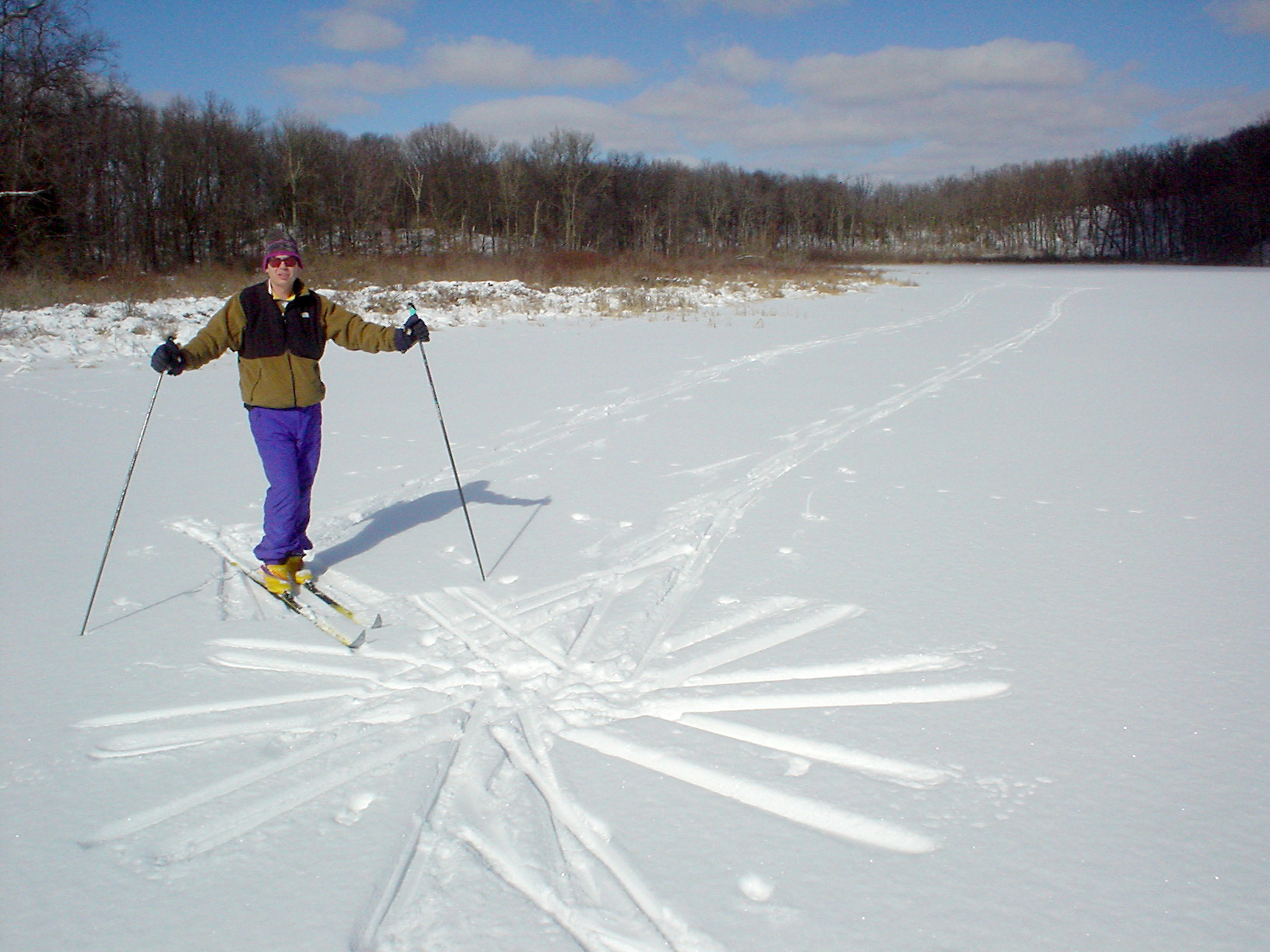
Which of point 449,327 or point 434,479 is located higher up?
point 449,327

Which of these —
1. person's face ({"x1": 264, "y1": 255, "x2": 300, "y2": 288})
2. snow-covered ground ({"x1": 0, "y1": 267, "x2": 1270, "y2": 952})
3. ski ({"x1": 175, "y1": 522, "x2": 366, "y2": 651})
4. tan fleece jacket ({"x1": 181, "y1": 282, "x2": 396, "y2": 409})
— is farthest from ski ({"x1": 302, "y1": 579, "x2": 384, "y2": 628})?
person's face ({"x1": 264, "y1": 255, "x2": 300, "y2": 288})

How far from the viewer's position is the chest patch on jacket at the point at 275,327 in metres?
4.00

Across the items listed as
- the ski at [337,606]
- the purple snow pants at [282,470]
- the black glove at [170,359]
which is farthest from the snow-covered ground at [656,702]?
the black glove at [170,359]

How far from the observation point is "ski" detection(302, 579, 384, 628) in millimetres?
3742

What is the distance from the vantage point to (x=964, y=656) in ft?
11.2

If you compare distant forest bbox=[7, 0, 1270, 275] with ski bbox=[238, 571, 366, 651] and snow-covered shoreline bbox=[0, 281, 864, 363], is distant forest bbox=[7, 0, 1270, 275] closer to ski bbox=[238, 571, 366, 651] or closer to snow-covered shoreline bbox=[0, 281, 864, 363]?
snow-covered shoreline bbox=[0, 281, 864, 363]

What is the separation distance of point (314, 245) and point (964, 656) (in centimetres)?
4582

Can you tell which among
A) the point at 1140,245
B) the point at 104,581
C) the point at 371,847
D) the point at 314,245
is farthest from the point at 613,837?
the point at 1140,245

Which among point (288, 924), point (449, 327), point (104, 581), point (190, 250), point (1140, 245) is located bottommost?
point (288, 924)

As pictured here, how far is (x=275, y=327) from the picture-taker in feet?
13.2

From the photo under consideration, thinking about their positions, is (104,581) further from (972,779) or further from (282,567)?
(972,779)

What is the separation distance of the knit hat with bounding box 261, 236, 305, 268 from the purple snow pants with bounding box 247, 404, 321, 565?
0.74 m

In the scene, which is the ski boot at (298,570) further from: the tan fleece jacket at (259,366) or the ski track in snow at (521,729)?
the tan fleece jacket at (259,366)

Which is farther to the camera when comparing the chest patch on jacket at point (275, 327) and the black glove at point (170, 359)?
the chest patch on jacket at point (275, 327)
